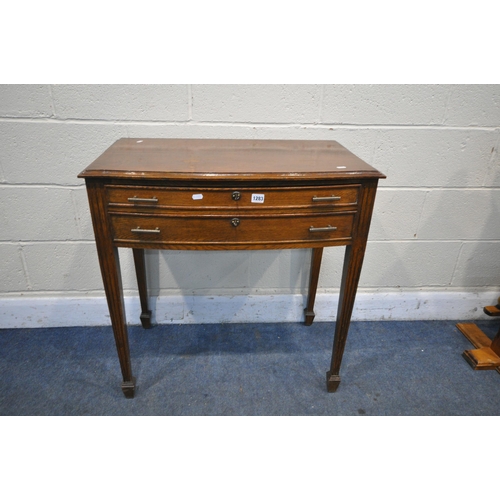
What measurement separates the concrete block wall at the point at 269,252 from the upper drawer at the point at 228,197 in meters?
0.51

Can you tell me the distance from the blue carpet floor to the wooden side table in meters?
0.50

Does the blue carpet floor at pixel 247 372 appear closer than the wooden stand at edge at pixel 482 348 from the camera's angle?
Yes

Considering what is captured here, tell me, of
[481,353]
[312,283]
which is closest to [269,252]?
[312,283]

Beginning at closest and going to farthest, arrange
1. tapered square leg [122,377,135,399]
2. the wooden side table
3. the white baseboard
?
the wooden side table
tapered square leg [122,377,135,399]
the white baseboard

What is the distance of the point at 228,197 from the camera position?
1.07 metres

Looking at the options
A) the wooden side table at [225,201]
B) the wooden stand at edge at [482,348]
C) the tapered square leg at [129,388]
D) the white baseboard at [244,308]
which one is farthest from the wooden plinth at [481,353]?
the tapered square leg at [129,388]

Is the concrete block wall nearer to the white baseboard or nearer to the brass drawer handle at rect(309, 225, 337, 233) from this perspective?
the white baseboard

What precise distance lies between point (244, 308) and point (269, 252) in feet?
1.05

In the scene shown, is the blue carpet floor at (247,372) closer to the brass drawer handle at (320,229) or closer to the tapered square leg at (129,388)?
the tapered square leg at (129,388)

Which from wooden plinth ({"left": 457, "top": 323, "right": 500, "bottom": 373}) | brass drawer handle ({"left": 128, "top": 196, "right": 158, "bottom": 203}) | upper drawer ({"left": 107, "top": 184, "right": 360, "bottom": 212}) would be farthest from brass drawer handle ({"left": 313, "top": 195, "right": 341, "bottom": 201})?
wooden plinth ({"left": 457, "top": 323, "right": 500, "bottom": 373})

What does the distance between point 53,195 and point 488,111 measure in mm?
1826

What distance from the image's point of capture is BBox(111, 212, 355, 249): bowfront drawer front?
110cm

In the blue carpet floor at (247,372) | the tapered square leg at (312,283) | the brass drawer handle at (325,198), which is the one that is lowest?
the blue carpet floor at (247,372)

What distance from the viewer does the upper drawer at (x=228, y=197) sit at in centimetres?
105
